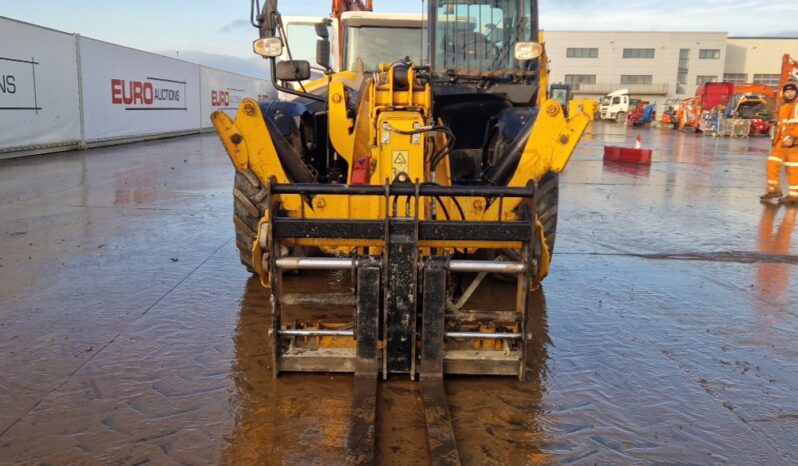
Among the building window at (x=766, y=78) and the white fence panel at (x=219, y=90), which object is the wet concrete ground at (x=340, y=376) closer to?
the white fence panel at (x=219, y=90)

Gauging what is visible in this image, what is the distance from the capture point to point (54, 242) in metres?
6.42

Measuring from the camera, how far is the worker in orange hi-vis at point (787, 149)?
10.1 m

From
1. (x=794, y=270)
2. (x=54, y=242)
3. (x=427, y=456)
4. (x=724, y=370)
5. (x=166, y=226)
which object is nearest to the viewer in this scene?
(x=427, y=456)

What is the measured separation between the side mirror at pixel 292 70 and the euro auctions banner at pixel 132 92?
14.6 m

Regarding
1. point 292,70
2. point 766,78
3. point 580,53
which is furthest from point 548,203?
point 766,78

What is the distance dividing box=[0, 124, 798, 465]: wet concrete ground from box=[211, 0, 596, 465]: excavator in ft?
0.60

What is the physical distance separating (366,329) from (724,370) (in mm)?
2188

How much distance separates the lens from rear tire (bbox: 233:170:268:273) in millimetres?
4734

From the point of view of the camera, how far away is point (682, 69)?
70500mm

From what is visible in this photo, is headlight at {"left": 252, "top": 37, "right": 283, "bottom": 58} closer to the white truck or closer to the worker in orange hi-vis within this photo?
the worker in orange hi-vis

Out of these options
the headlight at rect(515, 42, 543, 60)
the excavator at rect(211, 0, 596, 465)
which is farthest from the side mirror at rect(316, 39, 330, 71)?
the headlight at rect(515, 42, 543, 60)

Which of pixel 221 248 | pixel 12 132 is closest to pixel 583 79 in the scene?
pixel 12 132

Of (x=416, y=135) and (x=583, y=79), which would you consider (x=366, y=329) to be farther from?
(x=583, y=79)

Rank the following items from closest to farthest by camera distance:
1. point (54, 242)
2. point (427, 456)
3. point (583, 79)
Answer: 1. point (427, 456)
2. point (54, 242)
3. point (583, 79)
